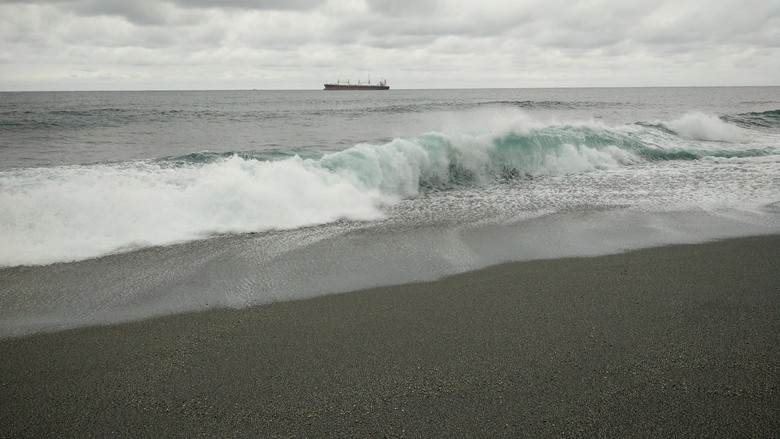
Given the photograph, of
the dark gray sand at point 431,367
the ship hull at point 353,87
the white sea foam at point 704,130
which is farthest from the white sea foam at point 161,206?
the ship hull at point 353,87

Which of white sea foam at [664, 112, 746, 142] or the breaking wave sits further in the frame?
white sea foam at [664, 112, 746, 142]

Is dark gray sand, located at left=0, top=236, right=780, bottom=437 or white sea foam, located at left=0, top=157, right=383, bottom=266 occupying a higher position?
white sea foam, located at left=0, top=157, right=383, bottom=266

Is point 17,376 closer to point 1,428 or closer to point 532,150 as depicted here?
point 1,428

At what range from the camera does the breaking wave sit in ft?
19.5

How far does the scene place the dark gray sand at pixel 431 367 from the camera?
2.57m

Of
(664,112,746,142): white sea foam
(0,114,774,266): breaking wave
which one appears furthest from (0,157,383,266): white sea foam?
(664,112,746,142): white sea foam

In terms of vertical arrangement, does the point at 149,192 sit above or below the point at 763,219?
above

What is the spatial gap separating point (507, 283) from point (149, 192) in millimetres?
5808

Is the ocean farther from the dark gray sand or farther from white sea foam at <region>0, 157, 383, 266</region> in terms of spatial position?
the dark gray sand

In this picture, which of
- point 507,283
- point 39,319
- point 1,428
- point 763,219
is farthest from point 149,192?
point 763,219

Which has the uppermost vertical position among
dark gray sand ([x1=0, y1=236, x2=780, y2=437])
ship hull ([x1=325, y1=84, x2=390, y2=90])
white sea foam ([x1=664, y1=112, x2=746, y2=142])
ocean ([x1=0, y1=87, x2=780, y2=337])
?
ship hull ([x1=325, y1=84, x2=390, y2=90])

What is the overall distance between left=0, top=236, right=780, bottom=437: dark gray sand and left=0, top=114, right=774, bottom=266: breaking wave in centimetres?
261

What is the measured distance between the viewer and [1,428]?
2.56 m

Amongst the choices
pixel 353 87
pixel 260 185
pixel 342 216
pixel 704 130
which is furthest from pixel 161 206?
pixel 353 87
